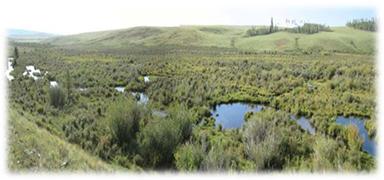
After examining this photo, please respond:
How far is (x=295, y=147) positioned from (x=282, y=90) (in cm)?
805

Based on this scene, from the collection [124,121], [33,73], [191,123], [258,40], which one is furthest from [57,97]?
[258,40]

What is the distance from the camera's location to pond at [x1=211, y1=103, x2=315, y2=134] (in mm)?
10911

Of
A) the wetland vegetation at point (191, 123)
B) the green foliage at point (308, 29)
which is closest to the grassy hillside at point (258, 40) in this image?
the green foliage at point (308, 29)

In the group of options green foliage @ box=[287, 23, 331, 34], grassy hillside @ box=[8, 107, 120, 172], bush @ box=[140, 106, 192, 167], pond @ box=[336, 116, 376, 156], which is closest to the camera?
grassy hillside @ box=[8, 107, 120, 172]

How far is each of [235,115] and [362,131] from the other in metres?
4.13

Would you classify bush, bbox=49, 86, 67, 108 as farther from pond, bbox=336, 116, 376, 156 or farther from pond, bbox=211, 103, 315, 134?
pond, bbox=336, 116, 376, 156

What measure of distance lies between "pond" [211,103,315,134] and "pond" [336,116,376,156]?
1.29m

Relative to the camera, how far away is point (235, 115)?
11984mm

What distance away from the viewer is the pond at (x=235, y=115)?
10911 millimetres

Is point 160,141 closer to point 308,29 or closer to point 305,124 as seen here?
point 305,124

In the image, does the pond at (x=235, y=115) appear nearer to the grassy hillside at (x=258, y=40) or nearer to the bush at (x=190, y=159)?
the bush at (x=190, y=159)

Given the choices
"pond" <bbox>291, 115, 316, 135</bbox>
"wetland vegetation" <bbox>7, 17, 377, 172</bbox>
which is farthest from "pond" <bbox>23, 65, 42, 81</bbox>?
"pond" <bbox>291, 115, 316, 135</bbox>
